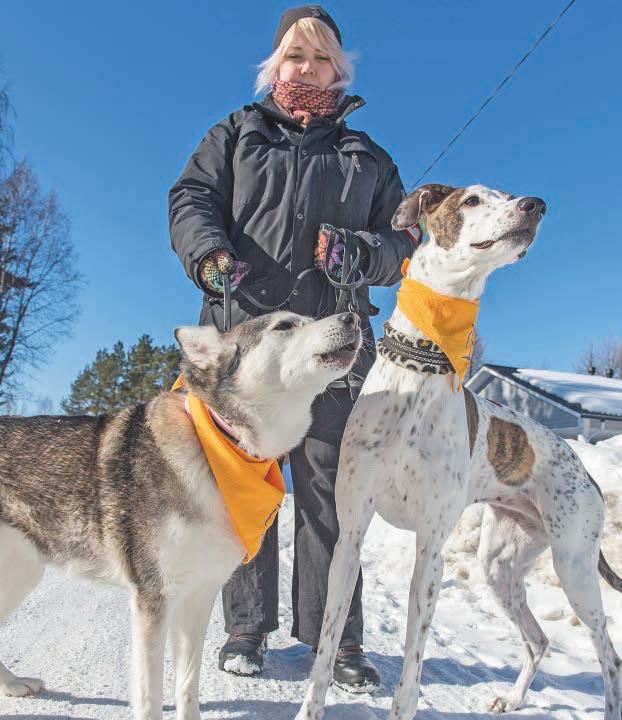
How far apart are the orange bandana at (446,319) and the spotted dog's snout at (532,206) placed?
0.55m

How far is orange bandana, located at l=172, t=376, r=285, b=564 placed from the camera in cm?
263

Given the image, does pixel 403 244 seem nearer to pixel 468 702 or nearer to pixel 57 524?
pixel 57 524

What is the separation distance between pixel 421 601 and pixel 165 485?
4.56 ft

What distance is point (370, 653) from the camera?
157 inches

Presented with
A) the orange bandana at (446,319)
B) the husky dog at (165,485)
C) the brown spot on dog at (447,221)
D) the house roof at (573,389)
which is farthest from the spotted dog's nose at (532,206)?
the house roof at (573,389)

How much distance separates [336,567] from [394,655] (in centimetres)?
152

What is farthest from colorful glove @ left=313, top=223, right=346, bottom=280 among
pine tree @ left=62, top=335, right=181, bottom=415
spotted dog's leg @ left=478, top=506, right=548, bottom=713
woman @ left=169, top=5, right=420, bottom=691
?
pine tree @ left=62, top=335, right=181, bottom=415

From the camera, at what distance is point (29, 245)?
72.2 feet

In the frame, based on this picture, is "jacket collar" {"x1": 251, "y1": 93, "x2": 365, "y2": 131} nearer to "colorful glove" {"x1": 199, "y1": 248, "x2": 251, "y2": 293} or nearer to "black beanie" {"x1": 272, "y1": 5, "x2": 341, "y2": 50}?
"black beanie" {"x1": 272, "y1": 5, "x2": 341, "y2": 50}

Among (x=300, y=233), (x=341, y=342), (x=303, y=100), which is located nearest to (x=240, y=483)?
(x=341, y=342)

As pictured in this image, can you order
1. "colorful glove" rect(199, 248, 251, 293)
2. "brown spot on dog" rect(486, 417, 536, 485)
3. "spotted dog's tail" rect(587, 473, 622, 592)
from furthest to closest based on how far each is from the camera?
1. "spotted dog's tail" rect(587, 473, 622, 592)
2. "brown spot on dog" rect(486, 417, 536, 485)
3. "colorful glove" rect(199, 248, 251, 293)

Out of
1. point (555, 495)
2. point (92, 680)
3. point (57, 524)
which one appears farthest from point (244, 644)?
point (555, 495)

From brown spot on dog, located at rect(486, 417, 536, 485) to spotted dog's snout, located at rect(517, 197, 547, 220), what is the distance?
1.41m

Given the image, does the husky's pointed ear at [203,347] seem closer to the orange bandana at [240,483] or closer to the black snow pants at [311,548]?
the orange bandana at [240,483]
